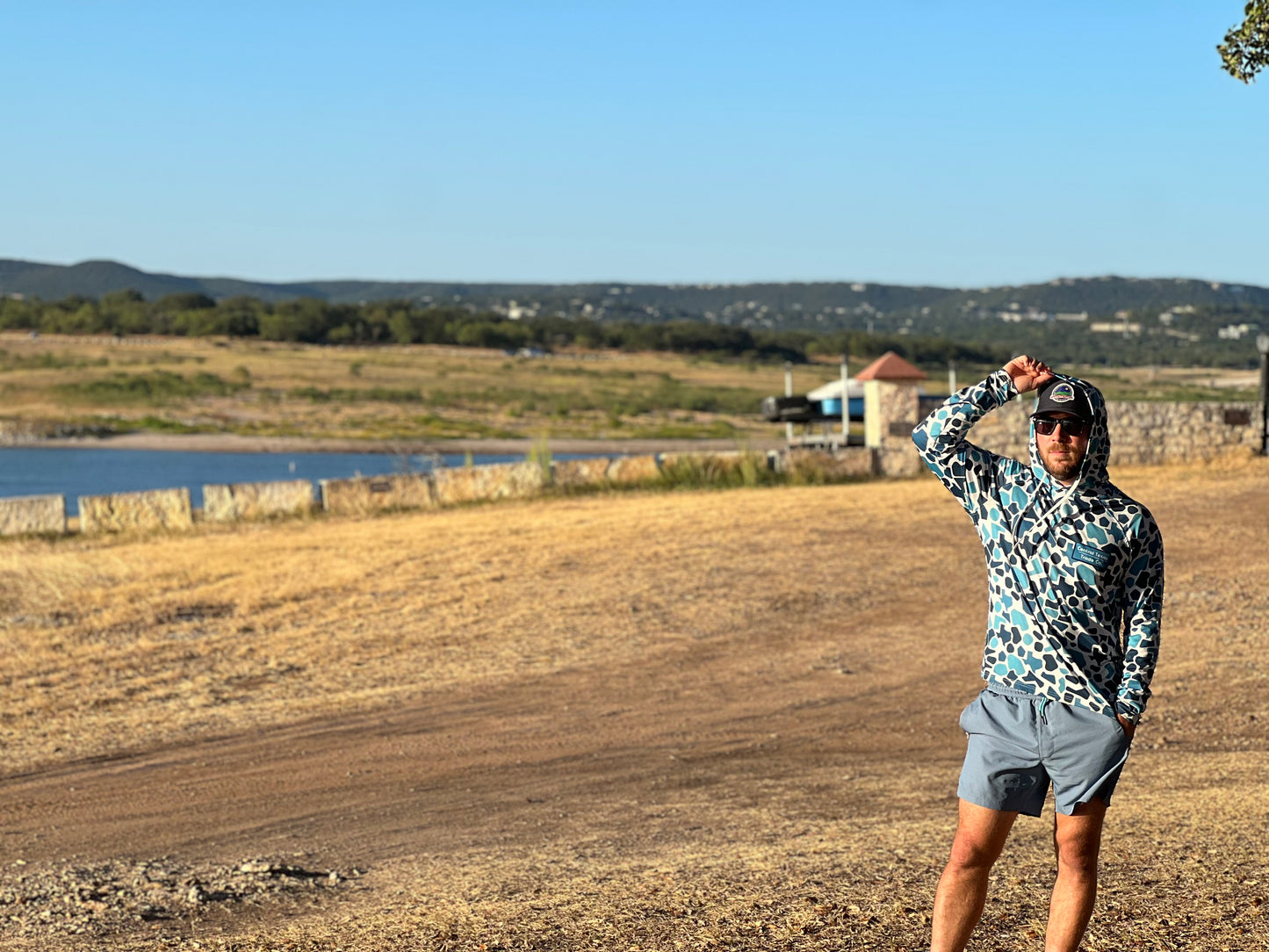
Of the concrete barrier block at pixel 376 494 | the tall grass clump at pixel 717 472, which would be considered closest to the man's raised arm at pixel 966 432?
the concrete barrier block at pixel 376 494

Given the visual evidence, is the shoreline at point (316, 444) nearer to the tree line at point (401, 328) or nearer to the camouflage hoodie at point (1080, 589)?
the tree line at point (401, 328)

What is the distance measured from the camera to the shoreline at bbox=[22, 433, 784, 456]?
191 feet

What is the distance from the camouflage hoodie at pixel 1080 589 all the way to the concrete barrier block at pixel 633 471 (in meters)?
17.7

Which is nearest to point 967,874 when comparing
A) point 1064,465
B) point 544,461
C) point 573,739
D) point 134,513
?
point 1064,465

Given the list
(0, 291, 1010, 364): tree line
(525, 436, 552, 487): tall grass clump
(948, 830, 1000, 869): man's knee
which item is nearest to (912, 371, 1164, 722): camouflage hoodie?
(948, 830, 1000, 869): man's knee

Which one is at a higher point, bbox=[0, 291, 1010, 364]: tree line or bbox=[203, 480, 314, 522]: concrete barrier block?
bbox=[0, 291, 1010, 364]: tree line

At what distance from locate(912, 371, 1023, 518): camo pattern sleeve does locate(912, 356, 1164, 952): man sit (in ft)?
0.44

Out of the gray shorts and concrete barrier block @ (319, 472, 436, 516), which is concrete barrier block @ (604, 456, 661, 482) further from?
the gray shorts

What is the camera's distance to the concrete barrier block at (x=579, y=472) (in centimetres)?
2144

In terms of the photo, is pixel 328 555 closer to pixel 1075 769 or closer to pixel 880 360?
pixel 880 360

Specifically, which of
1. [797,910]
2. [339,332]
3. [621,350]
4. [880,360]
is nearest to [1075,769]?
[797,910]

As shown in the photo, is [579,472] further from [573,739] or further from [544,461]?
[573,739]

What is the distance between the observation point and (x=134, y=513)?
19000mm

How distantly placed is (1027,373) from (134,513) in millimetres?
16598
